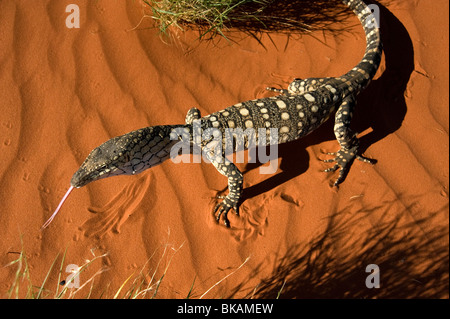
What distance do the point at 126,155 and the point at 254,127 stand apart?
1.23m

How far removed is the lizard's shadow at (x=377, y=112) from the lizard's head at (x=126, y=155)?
1.01 metres

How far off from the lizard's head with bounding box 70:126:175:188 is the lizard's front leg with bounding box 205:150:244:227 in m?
0.48

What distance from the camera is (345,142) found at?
3.59 m

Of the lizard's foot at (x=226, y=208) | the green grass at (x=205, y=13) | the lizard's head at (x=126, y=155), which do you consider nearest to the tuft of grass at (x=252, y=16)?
the green grass at (x=205, y=13)

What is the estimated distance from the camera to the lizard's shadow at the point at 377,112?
3.71m

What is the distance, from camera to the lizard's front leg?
3355 mm

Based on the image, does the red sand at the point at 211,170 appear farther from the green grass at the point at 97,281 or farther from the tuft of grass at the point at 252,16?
the tuft of grass at the point at 252,16

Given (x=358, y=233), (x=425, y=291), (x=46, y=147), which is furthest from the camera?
(x=46, y=147)

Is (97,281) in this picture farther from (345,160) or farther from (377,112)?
(377,112)

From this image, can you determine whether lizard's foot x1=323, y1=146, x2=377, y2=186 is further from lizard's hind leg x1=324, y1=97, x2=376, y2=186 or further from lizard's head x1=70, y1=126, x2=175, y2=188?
lizard's head x1=70, y1=126, x2=175, y2=188
